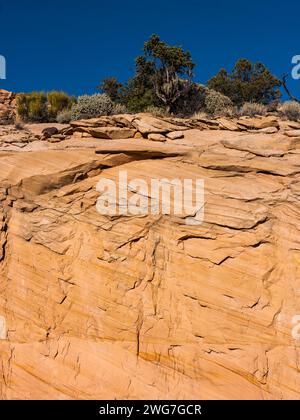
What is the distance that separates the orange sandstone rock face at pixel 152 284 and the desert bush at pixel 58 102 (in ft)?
26.9

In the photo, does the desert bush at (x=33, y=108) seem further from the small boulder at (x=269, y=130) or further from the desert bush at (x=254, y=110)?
the small boulder at (x=269, y=130)

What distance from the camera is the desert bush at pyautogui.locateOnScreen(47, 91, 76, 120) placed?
14835 mm

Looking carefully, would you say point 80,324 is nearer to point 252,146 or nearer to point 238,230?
point 238,230

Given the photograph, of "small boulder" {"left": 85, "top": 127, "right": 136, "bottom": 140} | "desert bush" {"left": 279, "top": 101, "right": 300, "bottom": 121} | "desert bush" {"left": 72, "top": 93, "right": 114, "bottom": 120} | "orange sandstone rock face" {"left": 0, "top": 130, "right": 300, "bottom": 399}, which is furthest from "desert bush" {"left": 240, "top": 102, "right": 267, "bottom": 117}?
"orange sandstone rock face" {"left": 0, "top": 130, "right": 300, "bottom": 399}

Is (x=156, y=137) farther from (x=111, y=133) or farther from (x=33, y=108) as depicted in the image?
(x=33, y=108)

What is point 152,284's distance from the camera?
21.6ft

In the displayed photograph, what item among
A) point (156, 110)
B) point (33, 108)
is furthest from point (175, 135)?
point (33, 108)

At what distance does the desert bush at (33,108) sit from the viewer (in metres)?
14.6

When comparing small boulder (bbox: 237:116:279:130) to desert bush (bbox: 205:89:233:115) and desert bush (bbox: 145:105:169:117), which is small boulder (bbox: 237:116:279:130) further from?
desert bush (bbox: 205:89:233:115)

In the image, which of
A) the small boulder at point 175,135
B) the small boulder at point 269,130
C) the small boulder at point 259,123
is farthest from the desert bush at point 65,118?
the small boulder at point 269,130

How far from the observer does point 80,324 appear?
6.70 m

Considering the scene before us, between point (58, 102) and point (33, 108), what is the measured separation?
1.12 meters

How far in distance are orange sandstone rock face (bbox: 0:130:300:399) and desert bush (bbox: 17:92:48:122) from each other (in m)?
7.94

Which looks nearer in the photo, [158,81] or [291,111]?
[291,111]
